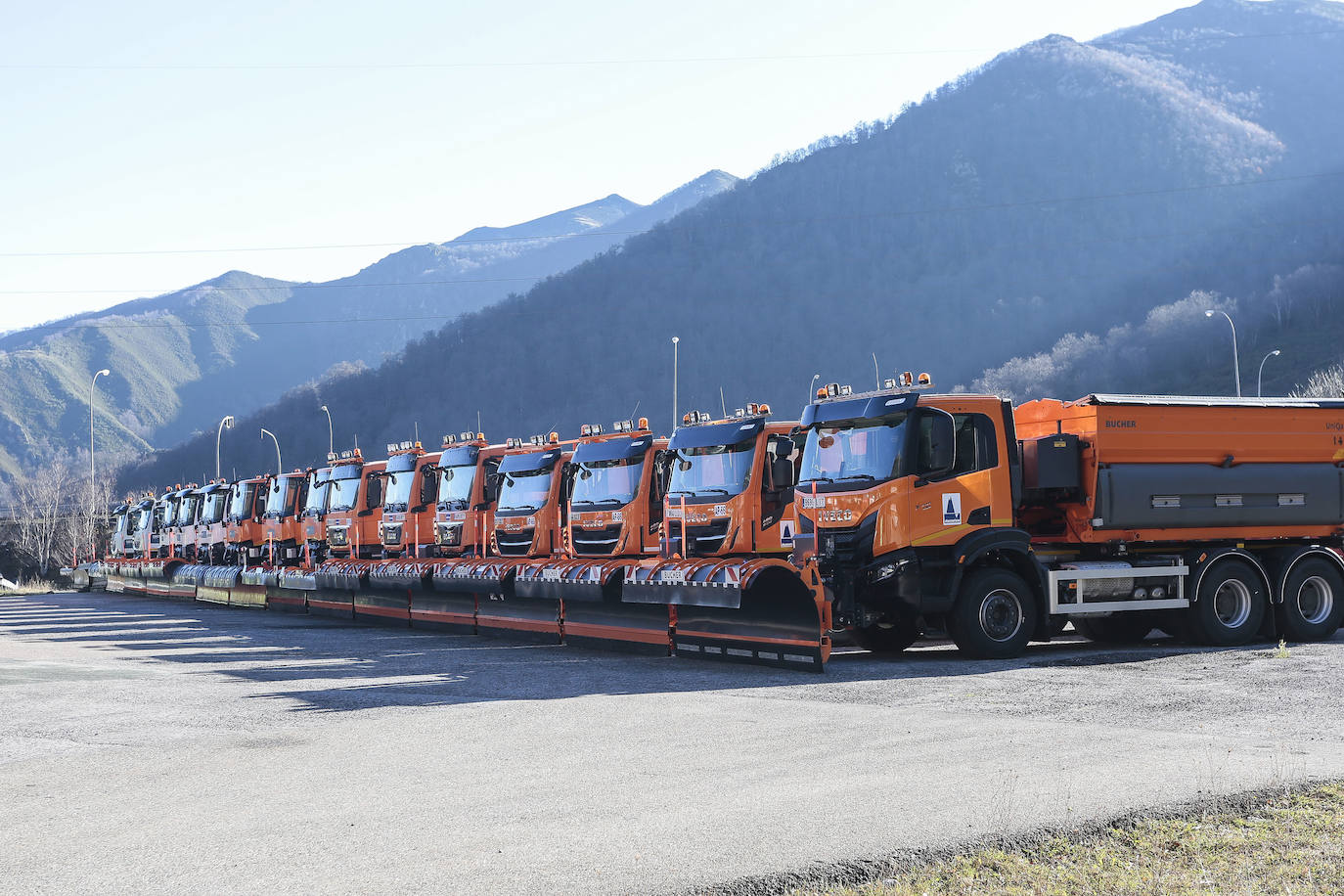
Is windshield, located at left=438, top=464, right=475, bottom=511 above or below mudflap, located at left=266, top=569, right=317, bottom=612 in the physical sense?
above

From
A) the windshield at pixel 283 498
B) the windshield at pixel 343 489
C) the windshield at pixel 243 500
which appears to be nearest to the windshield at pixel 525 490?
the windshield at pixel 343 489

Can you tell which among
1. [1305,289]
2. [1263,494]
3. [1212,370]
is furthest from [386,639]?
[1305,289]

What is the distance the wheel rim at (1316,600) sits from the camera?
18125mm

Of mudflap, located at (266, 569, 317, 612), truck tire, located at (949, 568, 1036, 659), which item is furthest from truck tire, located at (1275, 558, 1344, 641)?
mudflap, located at (266, 569, 317, 612)

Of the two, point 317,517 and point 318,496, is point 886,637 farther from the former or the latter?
point 318,496

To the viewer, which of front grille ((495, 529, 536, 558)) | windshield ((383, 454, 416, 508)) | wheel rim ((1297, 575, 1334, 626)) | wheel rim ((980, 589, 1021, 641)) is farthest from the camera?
windshield ((383, 454, 416, 508))

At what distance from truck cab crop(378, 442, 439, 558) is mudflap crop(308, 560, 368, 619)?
2.81 feet

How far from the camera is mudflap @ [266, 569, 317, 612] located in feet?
89.8

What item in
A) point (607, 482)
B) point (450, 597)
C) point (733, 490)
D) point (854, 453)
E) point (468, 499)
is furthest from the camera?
point (468, 499)

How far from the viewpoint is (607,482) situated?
66.1 ft

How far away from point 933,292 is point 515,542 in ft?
490

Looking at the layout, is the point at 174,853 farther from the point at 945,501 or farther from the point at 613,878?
the point at 945,501

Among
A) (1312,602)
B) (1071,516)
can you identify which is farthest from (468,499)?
(1312,602)

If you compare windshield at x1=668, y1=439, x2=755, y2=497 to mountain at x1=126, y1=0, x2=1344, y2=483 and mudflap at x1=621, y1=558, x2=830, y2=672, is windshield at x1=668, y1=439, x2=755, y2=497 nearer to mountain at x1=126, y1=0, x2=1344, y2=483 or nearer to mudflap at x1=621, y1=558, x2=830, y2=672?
mudflap at x1=621, y1=558, x2=830, y2=672
